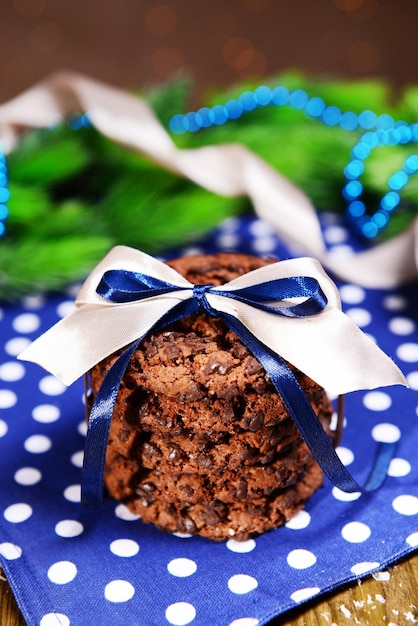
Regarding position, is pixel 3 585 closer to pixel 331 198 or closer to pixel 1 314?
A: pixel 1 314

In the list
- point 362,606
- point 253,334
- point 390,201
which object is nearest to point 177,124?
point 390,201

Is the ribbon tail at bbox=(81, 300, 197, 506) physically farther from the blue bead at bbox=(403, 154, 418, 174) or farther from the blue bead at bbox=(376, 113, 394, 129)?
the blue bead at bbox=(376, 113, 394, 129)

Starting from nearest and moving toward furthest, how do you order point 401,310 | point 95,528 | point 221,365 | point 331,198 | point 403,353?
point 221,365
point 95,528
point 403,353
point 401,310
point 331,198

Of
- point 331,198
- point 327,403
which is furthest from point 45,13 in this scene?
point 327,403

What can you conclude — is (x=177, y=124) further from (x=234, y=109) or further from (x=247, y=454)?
(x=247, y=454)

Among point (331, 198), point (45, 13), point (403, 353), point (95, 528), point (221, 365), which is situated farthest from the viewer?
point (45, 13)

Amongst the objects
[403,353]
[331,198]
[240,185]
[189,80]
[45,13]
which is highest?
[45,13]
